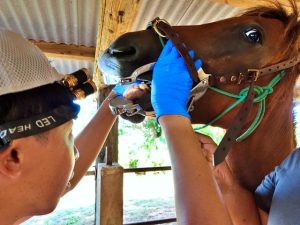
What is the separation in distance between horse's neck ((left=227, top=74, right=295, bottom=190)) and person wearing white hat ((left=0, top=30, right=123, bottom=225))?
2.57ft

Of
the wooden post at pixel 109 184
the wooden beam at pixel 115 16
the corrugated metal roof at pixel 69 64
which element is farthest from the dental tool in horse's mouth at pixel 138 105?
the corrugated metal roof at pixel 69 64

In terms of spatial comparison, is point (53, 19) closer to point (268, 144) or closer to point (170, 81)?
point (170, 81)

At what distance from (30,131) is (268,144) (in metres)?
0.99

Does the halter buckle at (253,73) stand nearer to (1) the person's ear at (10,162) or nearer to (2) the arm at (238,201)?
(2) the arm at (238,201)

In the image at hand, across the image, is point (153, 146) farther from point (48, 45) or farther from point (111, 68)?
point (111, 68)

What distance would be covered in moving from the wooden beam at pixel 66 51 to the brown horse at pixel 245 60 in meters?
2.25

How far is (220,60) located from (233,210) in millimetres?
645

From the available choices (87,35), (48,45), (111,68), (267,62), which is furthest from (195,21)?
(111,68)

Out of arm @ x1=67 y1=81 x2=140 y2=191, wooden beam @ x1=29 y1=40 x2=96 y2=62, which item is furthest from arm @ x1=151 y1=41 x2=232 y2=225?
wooden beam @ x1=29 y1=40 x2=96 y2=62

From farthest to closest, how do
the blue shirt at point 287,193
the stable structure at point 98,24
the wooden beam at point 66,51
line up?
the wooden beam at point 66,51 → the stable structure at point 98,24 → the blue shirt at point 287,193

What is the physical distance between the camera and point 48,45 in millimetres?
3189

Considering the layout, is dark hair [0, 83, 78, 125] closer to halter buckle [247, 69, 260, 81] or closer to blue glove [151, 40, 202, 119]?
blue glove [151, 40, 202, 119]

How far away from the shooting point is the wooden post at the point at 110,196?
9.49ft

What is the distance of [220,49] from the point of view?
1.17m
